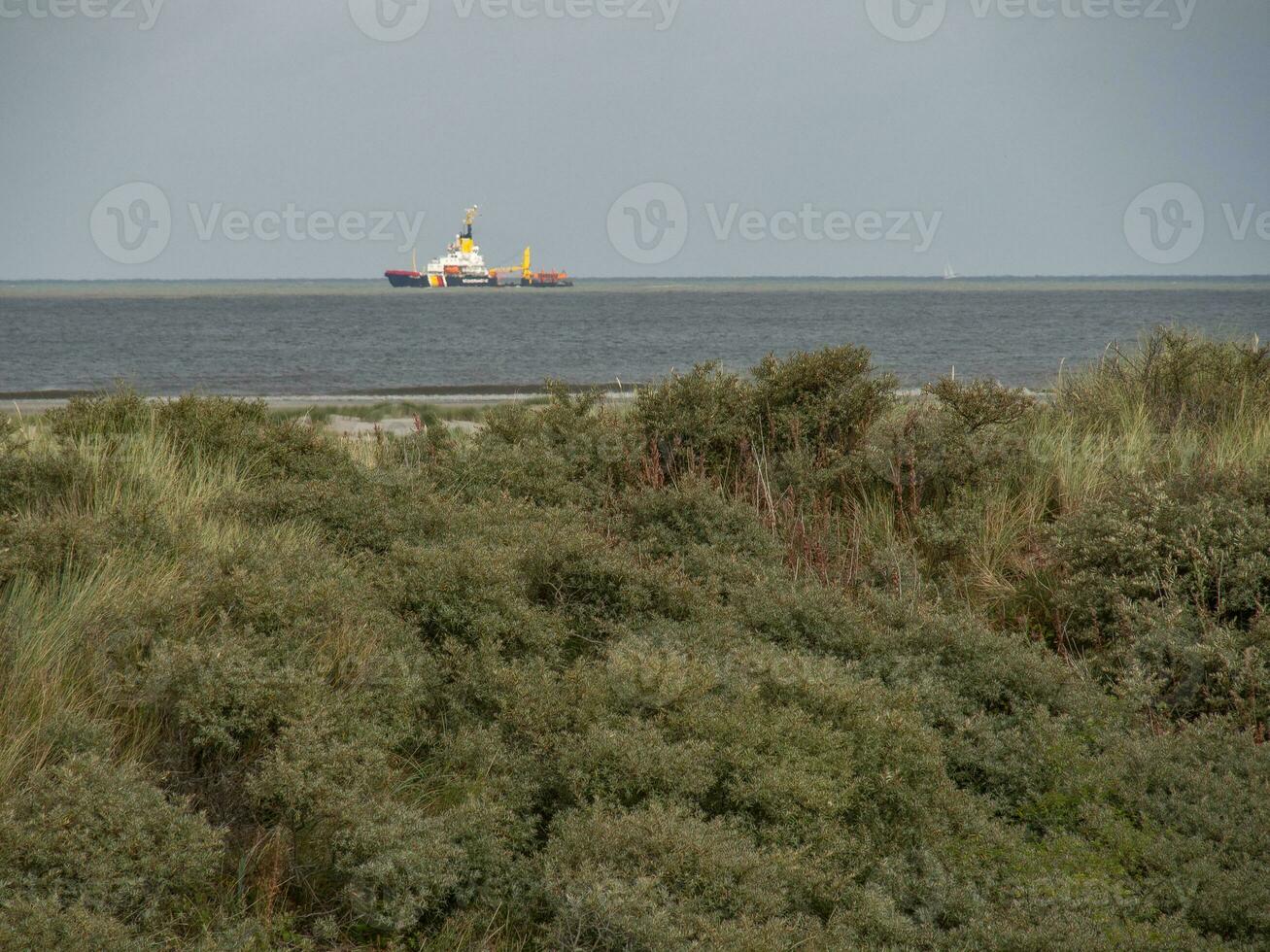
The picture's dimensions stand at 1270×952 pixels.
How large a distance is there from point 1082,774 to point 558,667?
2.09m

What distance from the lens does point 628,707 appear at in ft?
13.0

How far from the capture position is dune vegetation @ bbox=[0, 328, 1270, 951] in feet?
10.2

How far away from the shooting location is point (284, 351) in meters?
43.2

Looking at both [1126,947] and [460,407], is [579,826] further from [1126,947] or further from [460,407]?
[460,407]

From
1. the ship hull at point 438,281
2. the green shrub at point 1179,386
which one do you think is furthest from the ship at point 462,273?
the green shrub at point 1179,386

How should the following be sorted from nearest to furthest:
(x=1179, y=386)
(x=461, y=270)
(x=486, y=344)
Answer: (x=1179, y=386) < (x=486, y=344) < (x=461, y=270)

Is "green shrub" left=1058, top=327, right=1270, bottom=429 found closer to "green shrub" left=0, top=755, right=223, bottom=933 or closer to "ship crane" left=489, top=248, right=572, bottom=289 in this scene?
"green shrub" left=0, top=755, right=223, bottom=933

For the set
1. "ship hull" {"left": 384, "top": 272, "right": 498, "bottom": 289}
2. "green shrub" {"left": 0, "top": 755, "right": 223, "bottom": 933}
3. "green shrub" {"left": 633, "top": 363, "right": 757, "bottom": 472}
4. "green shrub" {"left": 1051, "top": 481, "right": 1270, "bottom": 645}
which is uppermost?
"ship hull" {"left": 384, "top": 272, "right": 498, "bottom": 289}

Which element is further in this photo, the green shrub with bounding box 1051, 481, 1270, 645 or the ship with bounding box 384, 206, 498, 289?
the ship with bounding box 384, 206, 498, 289

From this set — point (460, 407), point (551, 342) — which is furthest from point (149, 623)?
point (551, 342)

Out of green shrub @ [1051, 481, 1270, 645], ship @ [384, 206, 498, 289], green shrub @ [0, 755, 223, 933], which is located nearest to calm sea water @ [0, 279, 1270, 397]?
green shrub @ [1051, 481, 1270, 645]

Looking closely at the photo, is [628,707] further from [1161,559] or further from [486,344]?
[486,344]

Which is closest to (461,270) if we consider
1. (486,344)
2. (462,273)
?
(462,273)

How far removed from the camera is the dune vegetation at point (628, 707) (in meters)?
3.11
